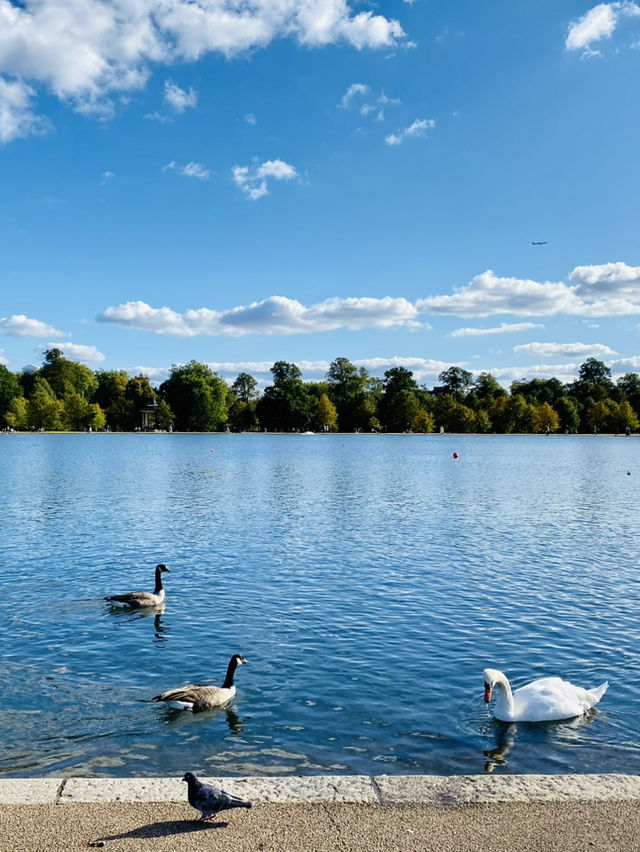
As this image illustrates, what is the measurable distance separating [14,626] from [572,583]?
53.7 ft

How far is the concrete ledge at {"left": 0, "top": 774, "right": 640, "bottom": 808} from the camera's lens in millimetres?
8742

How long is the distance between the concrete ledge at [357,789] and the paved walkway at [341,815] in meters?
0.01

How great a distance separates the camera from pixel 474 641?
18.0 metres

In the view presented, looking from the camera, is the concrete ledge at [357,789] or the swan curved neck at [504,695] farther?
the swan curved neck at [504,695]

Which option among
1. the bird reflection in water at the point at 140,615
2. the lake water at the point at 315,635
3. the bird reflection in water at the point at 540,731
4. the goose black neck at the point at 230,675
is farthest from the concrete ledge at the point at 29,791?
the bird reflection in water at the point at 140,615

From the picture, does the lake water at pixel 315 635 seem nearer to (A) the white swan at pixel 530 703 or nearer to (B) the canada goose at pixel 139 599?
(A) the white swan at pixel 530 703

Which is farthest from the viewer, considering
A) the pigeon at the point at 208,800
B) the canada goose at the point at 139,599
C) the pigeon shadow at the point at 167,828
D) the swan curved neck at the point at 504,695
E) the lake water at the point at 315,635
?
the canada goose at the point at 139,599

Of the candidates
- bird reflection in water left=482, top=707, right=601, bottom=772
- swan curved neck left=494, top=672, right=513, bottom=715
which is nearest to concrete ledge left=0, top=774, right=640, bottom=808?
bird reflection in water left=482, top=707, right=601, bottom=772

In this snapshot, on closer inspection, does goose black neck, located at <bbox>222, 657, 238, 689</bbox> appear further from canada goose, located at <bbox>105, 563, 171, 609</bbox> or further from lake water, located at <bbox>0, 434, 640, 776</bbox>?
canada goose, located at <bbox>105, 563, 171, 609</bbox>

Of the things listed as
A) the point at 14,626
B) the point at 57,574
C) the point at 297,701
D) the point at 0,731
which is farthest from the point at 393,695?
the point at 57,574

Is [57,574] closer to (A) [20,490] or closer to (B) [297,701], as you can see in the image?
(B) [297,701]

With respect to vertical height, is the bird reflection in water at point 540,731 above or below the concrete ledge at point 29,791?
below

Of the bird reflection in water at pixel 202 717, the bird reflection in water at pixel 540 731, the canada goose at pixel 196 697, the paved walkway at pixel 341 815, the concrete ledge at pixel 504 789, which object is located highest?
the paved walkway at pixel 341 815

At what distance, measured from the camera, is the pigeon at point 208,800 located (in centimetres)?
815
